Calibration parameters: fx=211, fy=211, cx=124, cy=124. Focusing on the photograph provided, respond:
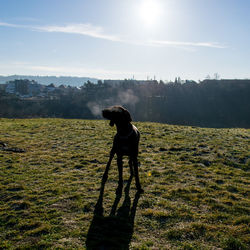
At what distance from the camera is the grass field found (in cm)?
497

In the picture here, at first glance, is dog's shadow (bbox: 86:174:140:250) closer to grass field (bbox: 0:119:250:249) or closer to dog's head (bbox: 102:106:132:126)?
grass field (bbox: 0:119:250:249)

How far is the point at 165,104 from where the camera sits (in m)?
133

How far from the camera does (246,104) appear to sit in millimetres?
124938

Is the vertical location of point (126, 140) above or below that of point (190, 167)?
above

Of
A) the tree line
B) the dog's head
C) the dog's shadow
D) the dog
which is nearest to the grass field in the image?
the dog's shadow

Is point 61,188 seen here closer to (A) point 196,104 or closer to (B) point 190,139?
(B) point 190,139

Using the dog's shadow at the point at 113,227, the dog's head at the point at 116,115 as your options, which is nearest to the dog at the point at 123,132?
the dog's head at the point at 116,115

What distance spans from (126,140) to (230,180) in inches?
190

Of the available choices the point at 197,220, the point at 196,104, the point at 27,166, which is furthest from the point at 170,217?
the point at 196,104

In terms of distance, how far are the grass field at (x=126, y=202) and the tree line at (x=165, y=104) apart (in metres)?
99.0

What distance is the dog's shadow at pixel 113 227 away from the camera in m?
4.77

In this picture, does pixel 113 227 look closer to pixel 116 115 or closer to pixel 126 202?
pixel 126 202

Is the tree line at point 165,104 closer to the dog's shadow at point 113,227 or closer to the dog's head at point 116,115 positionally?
the dog's head at point 116,115

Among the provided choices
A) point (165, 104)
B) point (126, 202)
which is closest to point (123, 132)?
point (126, 202)
